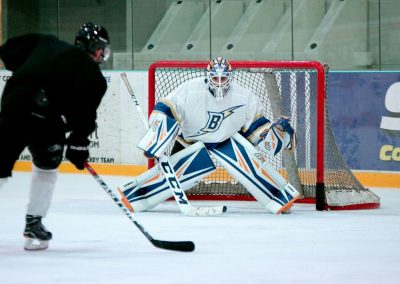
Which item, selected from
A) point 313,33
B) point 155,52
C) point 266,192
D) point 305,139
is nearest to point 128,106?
point 155,52

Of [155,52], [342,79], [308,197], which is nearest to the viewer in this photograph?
[308,197]

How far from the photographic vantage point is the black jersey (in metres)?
4.94

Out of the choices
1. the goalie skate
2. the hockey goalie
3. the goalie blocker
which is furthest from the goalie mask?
the goalie skate

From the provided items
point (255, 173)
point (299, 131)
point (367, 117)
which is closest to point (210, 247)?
point (255, 173)

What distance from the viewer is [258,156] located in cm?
698

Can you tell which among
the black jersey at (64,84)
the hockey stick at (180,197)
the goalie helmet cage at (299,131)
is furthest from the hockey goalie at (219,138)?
the black jersey at (64,84)

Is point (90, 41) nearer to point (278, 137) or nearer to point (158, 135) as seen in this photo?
point (158, 135)

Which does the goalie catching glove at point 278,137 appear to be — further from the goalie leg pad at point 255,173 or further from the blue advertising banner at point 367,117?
the blue advertising banner at point 367,117

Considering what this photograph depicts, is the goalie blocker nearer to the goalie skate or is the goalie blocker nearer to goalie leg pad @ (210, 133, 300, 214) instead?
goalie leg pad @ (210, 133, 300, 214)

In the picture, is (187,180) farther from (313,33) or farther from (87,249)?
(313,33)

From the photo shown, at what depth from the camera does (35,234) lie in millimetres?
Answer: 5137

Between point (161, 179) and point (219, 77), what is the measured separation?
721 millimetres

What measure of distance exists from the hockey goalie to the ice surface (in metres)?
0.17

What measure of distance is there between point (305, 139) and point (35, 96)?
3.15m
